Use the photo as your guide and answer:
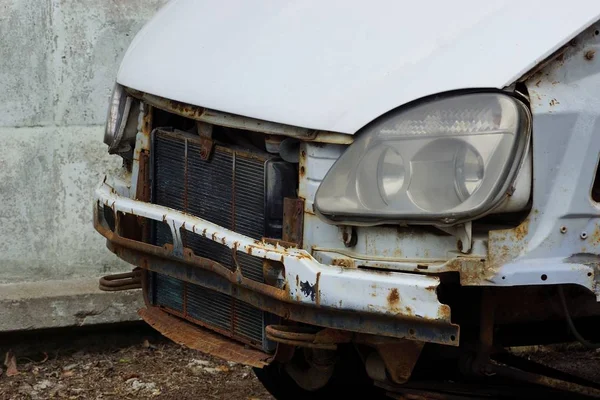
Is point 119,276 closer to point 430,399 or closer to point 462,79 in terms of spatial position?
point 430,399

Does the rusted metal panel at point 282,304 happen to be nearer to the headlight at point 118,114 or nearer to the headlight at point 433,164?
the headlight at point 433,164

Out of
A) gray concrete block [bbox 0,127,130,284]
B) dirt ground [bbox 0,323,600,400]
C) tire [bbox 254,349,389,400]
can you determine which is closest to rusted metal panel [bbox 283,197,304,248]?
tire [bbox 254,349,389,400]

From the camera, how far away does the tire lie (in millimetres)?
4082

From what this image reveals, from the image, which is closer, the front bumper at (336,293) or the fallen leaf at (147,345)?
the front bumper at (336,293)

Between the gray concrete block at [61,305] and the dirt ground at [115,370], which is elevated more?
the gray concrete block at [61,305]

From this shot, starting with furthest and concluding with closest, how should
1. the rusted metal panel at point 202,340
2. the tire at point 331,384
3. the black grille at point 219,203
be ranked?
the tire at point 331,384
the rusted metal panel at point 202,340
the black grille at point 219,203

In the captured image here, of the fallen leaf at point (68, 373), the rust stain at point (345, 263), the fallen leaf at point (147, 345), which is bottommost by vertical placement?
the fallen leaf at point (68, 373)

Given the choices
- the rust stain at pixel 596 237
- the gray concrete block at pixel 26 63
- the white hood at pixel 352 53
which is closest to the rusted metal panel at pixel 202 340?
the white hood at pixel 352 53

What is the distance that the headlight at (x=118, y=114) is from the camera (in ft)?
13.0

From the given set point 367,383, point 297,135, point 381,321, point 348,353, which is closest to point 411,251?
point 381,321

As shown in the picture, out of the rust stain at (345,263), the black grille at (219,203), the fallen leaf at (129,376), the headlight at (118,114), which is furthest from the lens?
the fallen leaf at (129,376)

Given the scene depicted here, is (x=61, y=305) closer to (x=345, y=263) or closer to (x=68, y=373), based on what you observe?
(x=68, y=373)

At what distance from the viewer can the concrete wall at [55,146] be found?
5.39 metres

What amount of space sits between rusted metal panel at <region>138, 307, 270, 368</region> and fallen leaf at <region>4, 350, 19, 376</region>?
155 centimetres
